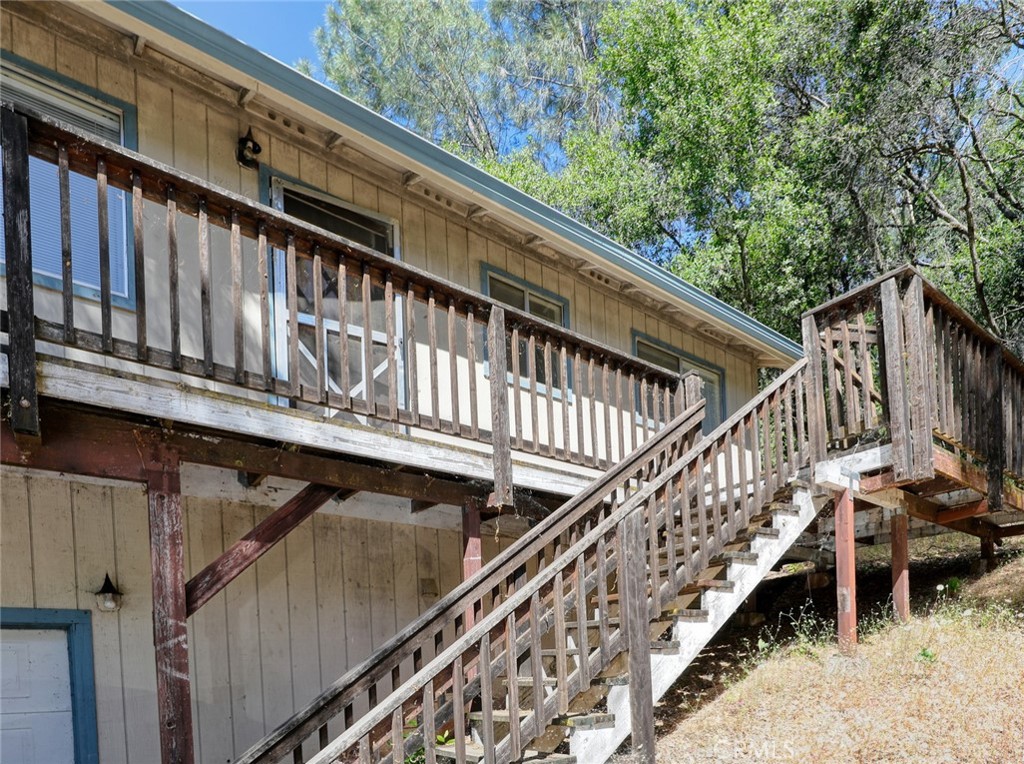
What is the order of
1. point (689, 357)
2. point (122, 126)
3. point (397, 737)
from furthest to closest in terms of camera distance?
point (689, 357) < point (122, 126) < point (397, 737)

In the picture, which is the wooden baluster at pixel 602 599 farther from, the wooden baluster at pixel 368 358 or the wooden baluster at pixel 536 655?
the wooden baluster at pixel 368 358

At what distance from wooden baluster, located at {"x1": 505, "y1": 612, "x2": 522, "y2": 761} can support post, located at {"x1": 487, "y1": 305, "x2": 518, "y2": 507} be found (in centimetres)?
168

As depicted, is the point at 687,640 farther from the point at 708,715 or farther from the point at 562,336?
the point at 562,336

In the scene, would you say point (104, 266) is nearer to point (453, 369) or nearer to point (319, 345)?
point (319, 345)

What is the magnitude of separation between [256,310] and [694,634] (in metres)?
4.01

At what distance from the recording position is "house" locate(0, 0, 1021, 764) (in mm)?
4977

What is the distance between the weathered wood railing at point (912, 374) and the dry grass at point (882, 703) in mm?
1453

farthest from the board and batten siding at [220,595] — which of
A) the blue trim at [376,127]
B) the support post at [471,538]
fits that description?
the blue trim at [376,127]

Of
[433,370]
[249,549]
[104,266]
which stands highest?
[104,266]

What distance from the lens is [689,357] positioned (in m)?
13.1

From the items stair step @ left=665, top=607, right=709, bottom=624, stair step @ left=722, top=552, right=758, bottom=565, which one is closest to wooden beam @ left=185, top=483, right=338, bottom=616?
stair step @ left=665, top=607, right=709, bottom=624

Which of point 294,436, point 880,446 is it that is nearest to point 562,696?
point 294,436

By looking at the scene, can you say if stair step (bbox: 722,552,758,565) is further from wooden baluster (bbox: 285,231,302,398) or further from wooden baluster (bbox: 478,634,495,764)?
wooden baluster (bbox: 285,231,302,398)

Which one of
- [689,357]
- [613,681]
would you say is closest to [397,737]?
[613,681]
